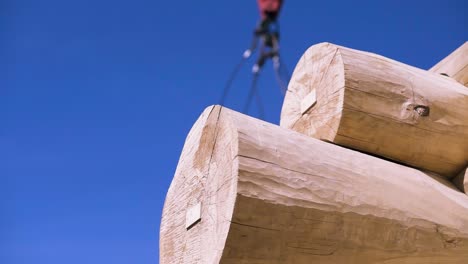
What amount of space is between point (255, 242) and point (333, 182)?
43 cm

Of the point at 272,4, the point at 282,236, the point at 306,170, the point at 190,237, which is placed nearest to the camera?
the point at 272,4

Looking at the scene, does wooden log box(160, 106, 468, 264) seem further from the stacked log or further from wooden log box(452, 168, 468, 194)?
wooden log box(452, 168, 468, 194)

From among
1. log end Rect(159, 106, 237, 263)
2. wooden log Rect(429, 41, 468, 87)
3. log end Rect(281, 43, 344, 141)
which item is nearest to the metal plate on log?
log end Rect(159, 106, 237, 263)

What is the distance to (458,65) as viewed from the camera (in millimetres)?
3328

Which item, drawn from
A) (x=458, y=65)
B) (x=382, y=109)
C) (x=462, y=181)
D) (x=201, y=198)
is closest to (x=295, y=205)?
(x=201, y=198)

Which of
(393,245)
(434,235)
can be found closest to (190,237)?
(393,245)

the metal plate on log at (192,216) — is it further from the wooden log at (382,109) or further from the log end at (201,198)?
the wooden log at (382,109)

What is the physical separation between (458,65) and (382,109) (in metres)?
0.93

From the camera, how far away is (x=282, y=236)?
204 centimetres

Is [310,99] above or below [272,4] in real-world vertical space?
above

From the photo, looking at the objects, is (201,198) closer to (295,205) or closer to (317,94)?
(295,205)

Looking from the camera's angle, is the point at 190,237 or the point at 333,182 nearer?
the point at 333,182

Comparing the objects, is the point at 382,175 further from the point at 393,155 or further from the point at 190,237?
the point at 190,237

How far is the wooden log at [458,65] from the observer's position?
329cm
